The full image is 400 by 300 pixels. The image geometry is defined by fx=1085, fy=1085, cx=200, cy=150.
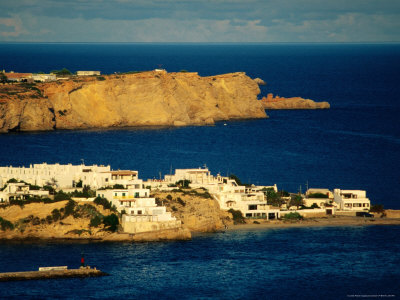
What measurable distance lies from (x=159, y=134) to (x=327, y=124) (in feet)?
89.1

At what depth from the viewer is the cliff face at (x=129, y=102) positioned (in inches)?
5167

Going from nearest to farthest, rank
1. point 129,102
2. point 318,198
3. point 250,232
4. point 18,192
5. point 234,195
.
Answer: point 250,232 → point 18,192 → point 234,195 → point 318,198 → point 129,102

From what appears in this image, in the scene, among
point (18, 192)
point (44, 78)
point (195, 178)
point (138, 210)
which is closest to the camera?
point (138, 210)

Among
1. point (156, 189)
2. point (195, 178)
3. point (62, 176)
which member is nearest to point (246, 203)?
point (195, 178)

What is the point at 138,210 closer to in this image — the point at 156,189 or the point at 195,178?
the point at 156,189

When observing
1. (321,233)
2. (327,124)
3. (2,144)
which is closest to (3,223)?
(321,233)

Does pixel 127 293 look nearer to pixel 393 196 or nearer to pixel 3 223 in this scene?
pixel 3 223

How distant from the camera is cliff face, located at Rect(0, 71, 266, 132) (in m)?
131

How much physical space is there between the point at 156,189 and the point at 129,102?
59.8m

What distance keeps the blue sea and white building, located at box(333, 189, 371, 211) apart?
3163 millimetres

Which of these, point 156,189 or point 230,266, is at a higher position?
point 156,189

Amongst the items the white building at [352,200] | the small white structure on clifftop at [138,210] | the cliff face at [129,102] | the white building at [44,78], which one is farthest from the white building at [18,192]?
the white building at [44,78]

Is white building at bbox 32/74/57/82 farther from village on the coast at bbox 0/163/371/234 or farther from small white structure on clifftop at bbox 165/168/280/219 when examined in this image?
small white structure on clifftop at bbox 165/168/280/219

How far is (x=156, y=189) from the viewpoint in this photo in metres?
82.1
